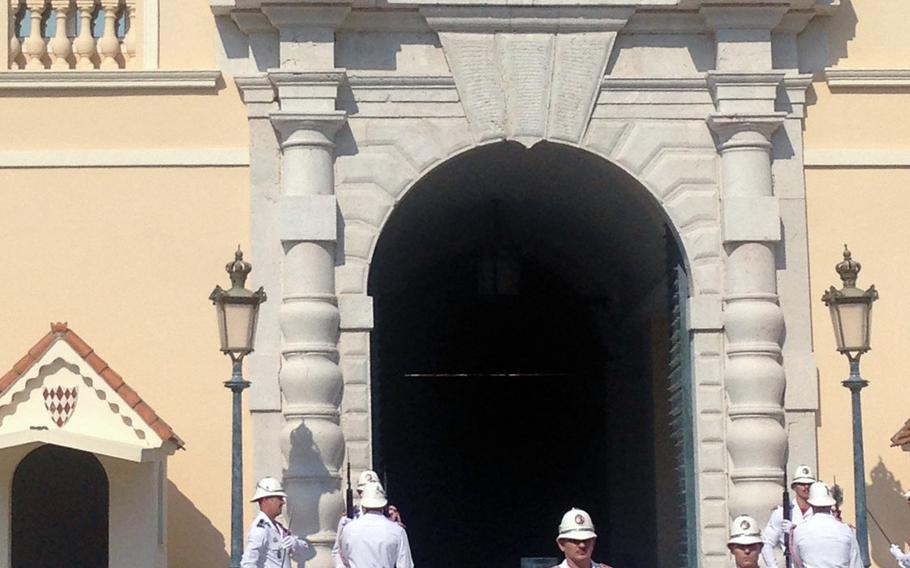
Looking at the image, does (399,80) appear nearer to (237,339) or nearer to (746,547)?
(237,339)

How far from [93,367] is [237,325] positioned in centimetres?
104

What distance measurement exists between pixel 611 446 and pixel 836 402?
600 cm

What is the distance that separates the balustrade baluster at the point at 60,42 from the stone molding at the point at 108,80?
16cm

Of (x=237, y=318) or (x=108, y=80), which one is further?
(x=108, y=80)

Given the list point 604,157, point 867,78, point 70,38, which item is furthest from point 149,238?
point 867,78

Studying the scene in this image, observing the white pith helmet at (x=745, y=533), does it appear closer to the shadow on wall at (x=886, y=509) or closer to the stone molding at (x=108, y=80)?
the shadow on wall at (x=886, y=509)

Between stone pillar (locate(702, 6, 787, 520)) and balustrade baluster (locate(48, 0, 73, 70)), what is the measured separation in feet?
14.7

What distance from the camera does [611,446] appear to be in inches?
810

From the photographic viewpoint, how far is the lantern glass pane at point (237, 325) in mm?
13086

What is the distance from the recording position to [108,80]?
14.9 meters

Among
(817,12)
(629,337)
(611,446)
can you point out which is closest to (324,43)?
(817,12)

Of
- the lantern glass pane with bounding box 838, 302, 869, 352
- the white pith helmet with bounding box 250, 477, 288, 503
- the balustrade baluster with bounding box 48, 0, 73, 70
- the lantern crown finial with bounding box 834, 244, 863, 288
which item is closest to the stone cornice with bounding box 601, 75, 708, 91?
the lantern crown finial with bounding box 834, 244, 863, 288

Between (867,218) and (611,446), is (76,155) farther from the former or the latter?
(611,446)

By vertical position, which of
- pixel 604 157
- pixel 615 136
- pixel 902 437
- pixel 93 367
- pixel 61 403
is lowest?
pixel 902 437
